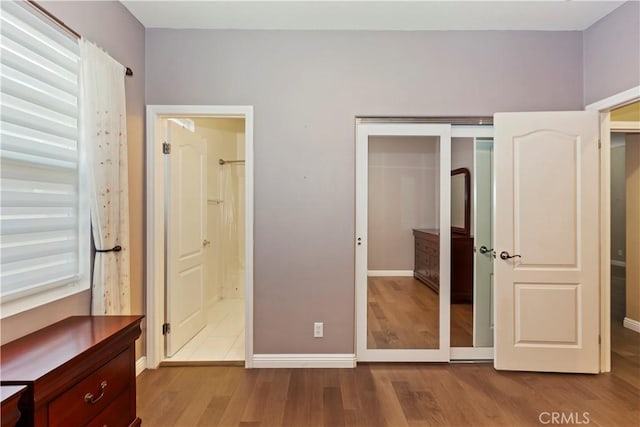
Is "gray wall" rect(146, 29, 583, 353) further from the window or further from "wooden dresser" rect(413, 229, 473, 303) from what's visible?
the window

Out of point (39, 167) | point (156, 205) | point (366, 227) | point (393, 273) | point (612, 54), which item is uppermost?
point (612, 54)

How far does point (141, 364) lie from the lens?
2.56 metres

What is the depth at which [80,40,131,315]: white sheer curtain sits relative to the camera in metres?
1.91

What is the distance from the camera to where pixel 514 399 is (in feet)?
7.17

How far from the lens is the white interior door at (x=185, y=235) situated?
9.10ft

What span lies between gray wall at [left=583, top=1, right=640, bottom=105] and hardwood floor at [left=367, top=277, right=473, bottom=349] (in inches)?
79.9

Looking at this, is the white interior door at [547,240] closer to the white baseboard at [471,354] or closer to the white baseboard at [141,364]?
the white baseboard at [471,354]

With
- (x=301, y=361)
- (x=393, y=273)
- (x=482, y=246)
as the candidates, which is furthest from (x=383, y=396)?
(x=482, y=246)

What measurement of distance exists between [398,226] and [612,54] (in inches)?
80.9

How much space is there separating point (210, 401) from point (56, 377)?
123 cm

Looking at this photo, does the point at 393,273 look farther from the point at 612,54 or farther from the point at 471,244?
the point at 612,54

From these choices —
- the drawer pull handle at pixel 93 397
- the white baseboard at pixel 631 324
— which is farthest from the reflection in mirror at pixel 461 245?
→ the drawer pull handle at pixel 93 397

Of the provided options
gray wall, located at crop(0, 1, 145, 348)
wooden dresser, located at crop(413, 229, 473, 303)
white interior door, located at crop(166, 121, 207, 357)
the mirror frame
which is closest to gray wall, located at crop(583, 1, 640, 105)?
the mirror frame

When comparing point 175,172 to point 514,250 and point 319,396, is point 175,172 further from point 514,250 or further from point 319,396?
point 514,250
